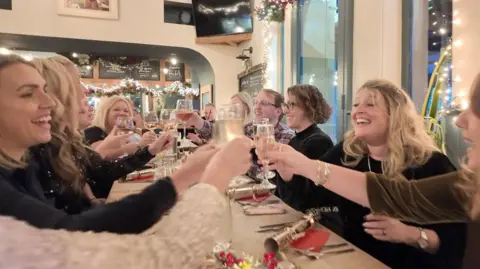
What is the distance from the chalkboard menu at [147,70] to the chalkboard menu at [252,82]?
294cm

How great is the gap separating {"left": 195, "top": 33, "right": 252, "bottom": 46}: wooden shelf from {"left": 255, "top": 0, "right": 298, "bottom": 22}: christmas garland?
4.05ft

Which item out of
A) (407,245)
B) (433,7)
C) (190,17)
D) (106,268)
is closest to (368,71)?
(433,7)

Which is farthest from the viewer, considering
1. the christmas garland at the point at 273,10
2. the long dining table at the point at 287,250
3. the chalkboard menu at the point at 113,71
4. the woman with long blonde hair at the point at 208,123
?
the chalkboard menu at the point at 113,71

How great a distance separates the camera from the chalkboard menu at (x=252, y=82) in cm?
575

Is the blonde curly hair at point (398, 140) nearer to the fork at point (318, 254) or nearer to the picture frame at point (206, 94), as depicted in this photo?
the fork at point (318, 254)

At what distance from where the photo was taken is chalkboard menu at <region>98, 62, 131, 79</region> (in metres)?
8.32

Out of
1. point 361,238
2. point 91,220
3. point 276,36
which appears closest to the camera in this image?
point 91,220

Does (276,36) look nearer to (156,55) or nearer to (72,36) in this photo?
(156,55)

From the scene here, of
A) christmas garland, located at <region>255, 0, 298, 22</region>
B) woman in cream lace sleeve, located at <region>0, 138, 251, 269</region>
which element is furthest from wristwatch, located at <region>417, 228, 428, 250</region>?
christmas garland, located at <region>255, 0, 298, 22</region>

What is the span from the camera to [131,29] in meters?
6.14

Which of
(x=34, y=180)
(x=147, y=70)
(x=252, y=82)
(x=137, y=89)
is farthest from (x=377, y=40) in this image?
(x=147, y=70)

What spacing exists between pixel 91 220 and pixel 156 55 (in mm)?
6211

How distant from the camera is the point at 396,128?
1524 mm

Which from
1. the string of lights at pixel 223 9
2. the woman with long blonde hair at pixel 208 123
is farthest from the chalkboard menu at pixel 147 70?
the woman with long blonde hair at pixel 208 123
